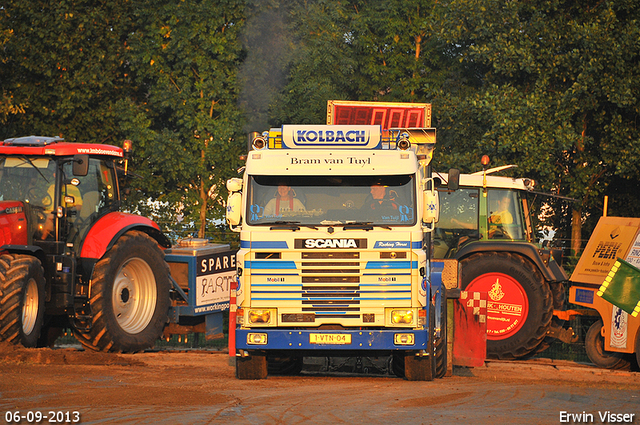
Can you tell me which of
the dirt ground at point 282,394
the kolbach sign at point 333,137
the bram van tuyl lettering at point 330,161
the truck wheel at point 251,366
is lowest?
the dirt ground at point 282,394

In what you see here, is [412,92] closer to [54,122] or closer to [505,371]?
[54,122]

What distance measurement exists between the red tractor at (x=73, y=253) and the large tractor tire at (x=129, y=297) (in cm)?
1

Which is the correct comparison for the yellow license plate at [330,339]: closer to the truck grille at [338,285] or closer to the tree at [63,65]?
the truck grille at [338,285]

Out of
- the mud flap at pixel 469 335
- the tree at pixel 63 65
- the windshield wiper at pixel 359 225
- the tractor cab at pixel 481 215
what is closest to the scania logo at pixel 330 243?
the windshield wiper at pixel 359 225

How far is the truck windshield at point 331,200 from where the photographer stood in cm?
993

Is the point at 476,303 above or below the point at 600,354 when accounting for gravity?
above

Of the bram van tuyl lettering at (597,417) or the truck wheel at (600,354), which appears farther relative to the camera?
the truck wheel at (600,354)

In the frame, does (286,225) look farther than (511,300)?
No

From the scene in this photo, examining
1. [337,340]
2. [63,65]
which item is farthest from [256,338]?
[63,65]

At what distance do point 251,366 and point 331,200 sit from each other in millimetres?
2221

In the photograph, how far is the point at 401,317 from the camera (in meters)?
9.88

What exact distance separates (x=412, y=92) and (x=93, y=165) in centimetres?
1278

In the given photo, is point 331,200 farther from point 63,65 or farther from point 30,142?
point 63,65

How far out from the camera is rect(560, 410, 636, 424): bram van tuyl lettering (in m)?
7.98
